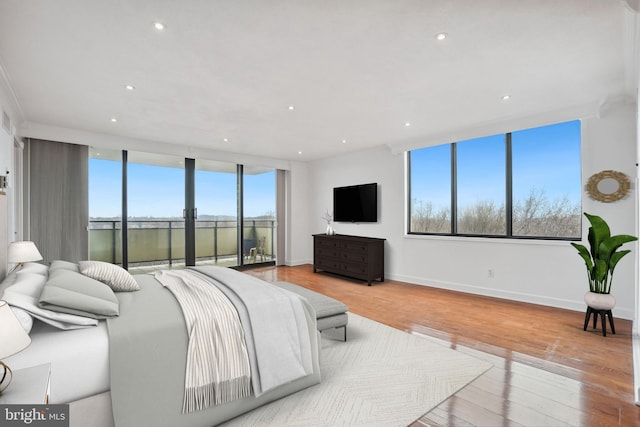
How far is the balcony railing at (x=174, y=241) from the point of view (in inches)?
200

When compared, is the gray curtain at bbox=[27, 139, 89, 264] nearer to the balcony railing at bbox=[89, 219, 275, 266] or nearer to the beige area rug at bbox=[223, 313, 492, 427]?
the balcony railing at bbox=[89, 219, 275, 266]

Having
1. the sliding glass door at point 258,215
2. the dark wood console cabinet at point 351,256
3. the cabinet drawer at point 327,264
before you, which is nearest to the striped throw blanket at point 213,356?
the dark wood console cabinet at point 351,256

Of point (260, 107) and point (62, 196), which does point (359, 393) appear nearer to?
point (260, 107)

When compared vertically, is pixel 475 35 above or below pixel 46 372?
above

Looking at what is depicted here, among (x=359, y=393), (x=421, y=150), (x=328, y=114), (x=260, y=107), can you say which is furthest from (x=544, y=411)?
(x=421, y=150)

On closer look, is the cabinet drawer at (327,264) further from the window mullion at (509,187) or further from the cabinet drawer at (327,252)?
the window mullion at (509,187)

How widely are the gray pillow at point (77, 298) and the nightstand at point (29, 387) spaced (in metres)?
0.41

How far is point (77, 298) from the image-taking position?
1.66m

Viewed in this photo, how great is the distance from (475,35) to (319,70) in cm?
124

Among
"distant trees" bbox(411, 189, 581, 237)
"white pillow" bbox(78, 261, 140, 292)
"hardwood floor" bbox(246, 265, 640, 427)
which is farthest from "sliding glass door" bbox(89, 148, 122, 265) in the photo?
"distant trees" bbox(411, 189, 581, 237)

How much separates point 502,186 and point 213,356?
4425 mm

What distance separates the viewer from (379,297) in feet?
14.5

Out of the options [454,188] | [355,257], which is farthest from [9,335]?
[454,188]

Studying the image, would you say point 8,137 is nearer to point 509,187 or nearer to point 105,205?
point 105,205
